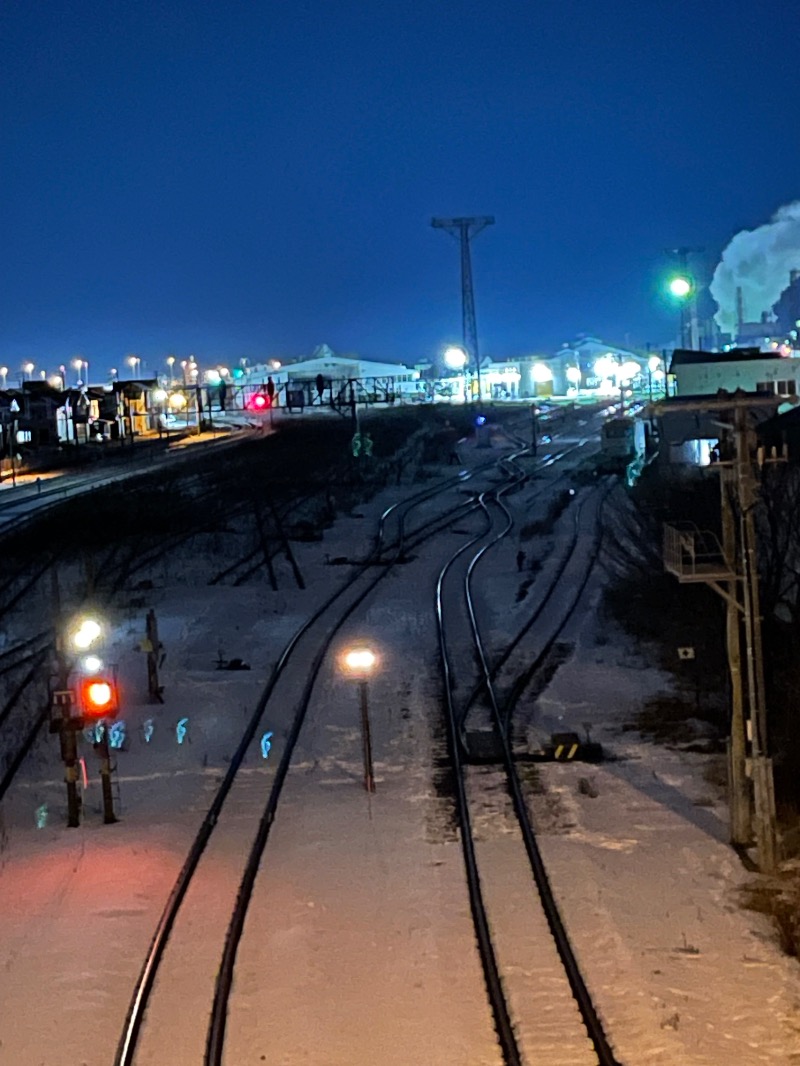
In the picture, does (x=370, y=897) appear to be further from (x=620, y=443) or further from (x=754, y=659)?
(x=620, y=443)

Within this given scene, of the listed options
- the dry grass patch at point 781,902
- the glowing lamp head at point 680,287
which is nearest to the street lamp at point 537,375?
the glowing lamp head at point 680,287

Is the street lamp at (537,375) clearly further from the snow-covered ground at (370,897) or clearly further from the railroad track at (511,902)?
the snow-covered ground at (370,897)

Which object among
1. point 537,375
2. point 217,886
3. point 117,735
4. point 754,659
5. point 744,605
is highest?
point 537,375

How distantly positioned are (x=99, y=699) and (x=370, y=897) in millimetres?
3207

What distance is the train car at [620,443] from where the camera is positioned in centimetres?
3731

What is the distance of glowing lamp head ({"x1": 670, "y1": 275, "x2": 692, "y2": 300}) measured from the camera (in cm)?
2147

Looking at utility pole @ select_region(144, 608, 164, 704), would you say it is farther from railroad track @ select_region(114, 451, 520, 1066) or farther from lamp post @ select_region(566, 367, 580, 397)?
lamp post @ select_region(566, 367, 580, 397)

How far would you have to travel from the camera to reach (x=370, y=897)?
9.18 meters

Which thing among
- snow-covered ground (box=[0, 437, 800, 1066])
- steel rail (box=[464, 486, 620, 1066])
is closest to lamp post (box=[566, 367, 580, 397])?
steel rail (box=[464, 486, 620, 1066])

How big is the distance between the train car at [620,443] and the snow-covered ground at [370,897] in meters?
22.1

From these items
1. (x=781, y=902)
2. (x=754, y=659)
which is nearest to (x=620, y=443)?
(x=754, y=659)

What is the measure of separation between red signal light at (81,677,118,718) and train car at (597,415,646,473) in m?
27.7

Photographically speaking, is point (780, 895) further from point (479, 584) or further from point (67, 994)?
point (479, 584)

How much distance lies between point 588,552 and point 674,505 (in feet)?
19.7
